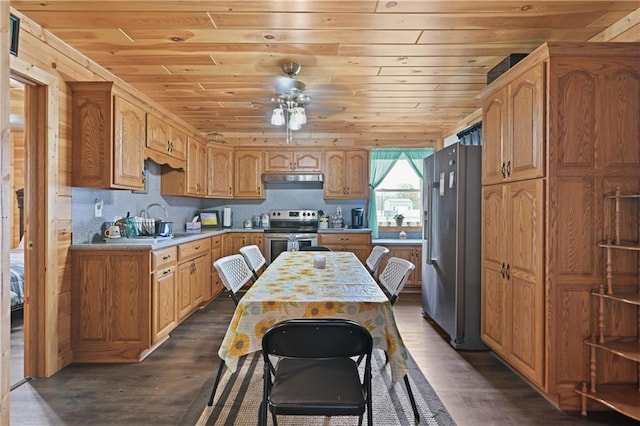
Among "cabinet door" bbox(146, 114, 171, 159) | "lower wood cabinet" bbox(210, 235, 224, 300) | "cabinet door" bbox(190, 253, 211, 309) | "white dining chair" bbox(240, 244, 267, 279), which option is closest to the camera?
"white dining chair" bbox(240, 244, 267, 279)

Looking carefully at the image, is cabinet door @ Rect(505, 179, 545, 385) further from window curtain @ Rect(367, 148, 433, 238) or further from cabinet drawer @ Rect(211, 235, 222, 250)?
cabinet drawer @ Rect(211, 235, 222, 250)

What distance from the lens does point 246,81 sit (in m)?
Answer: 3.31

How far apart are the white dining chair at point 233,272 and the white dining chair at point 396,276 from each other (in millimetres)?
972

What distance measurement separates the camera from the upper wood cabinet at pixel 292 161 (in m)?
5.61

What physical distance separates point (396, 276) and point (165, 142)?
289cm

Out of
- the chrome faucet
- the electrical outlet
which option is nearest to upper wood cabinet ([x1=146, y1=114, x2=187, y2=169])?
the chrome faucet

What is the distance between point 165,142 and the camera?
3.98 metres

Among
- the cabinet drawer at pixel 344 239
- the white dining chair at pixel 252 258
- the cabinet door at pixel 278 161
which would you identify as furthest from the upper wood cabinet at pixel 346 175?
the white dining chair at pixel 252 258

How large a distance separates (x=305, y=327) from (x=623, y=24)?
8.57 ft

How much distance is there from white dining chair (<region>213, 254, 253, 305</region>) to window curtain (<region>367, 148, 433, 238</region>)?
3209 millimetres

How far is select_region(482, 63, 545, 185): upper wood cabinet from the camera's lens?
227 centimetres

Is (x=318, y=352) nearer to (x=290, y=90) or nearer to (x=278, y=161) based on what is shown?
(x=290, y=90)

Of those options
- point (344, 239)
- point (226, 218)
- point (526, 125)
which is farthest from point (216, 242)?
point (526, 125)

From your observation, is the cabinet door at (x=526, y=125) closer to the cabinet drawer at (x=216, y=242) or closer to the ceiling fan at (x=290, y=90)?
the ceiling fan at (x=290, y=90)
